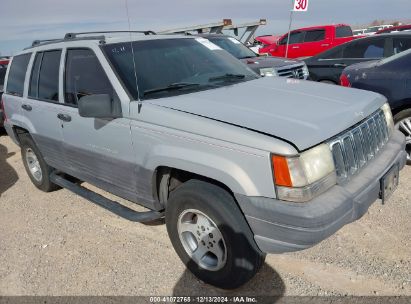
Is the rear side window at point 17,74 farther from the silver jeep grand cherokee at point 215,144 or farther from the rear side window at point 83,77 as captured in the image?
the rear side window at point 83,77

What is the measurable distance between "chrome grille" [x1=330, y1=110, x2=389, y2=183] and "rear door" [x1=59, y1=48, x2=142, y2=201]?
5.23ft

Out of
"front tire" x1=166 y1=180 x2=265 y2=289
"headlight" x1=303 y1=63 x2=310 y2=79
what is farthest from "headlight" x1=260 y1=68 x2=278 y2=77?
"front tire" x1=166 y1=180 x2=265 y2=289

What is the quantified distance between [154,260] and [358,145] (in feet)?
6.42

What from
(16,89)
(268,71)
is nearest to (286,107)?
(16,89)

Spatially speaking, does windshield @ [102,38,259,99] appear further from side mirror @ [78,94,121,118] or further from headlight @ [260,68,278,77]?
headlight @ [260,68,278,77]

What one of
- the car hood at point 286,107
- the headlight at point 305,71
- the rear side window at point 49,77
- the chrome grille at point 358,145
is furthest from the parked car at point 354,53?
the rear side window at point 49,77

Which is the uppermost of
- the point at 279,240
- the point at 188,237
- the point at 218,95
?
the point at 218,95

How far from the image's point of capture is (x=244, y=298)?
9.24 feet

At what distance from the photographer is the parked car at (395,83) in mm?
4668

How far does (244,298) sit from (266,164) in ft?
3.72

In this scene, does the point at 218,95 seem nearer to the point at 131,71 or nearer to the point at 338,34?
the point at 131,71

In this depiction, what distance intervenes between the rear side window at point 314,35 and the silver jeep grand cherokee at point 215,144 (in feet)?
37.1

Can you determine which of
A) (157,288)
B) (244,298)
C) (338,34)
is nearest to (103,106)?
(157,288)

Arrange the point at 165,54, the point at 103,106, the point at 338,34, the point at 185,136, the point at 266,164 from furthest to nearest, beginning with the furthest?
the point at 338,34, the point at 165,54, the point at 103,106, the point at 185,136, the point at 266,164
